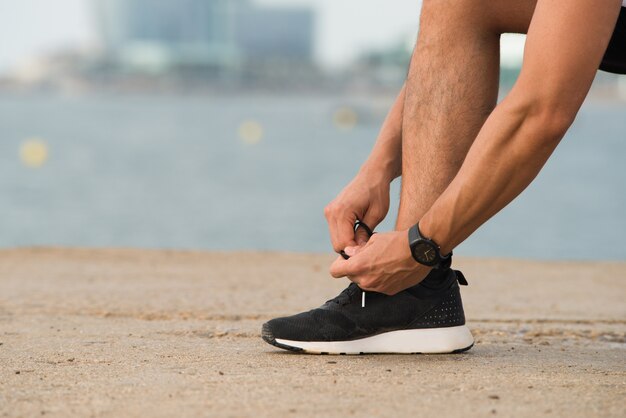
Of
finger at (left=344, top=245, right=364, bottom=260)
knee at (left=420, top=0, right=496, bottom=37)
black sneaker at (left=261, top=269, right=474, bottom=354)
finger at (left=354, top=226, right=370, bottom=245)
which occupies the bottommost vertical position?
black sneaker at (left=261, top=269, right=474, bottom=354)

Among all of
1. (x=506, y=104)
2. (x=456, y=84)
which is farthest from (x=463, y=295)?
(x=506, y=104)

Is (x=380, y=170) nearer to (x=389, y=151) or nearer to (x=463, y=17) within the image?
(x=389, y=151)

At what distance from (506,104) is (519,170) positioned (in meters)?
0.11

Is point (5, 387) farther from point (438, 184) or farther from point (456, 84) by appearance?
point (456, 84)

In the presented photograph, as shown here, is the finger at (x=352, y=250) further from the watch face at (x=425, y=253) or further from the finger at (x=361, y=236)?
the watch face at (x=425, y=253)

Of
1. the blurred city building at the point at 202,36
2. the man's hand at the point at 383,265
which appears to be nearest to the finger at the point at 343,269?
the man's hand at the point at 383,265

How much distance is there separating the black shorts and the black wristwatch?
1.50 feet

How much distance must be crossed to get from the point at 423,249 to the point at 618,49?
495mm

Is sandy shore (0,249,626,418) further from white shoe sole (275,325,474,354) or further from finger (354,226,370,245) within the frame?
finger (354,226,370,245)

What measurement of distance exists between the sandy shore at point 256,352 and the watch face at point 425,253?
0.64 feet

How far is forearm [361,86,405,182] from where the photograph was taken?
83.1 inches

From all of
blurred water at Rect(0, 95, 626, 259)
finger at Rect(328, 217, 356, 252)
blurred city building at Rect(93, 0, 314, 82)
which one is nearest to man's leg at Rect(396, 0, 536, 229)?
finger at Rect(328, 217, 356, 252)

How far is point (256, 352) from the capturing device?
6.85 ft

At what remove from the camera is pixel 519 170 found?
1729mm
